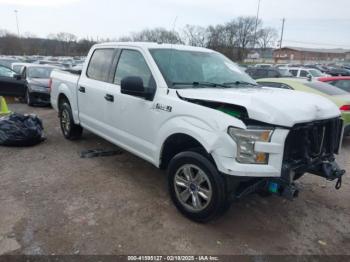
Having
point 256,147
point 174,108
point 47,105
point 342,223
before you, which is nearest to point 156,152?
point 174,108

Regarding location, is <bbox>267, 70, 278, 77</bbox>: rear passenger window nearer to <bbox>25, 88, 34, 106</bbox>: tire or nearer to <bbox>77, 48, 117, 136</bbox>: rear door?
<bbox>25, 88, 34, 106</bbox>: tire

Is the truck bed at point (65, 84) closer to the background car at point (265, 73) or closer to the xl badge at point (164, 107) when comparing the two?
the xl badge at point (164, 107)

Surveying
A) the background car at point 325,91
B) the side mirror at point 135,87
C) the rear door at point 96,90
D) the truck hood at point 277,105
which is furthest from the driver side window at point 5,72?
the truck hood at point 277,105

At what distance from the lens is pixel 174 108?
11.6 ft

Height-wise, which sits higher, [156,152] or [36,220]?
[156,152]

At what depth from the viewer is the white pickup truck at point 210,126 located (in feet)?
9.68

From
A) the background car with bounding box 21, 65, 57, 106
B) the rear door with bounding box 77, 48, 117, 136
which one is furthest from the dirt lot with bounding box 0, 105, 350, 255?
the background car with bounding box 21, 65, 57, 106

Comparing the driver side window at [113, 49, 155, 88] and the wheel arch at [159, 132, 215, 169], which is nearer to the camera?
the wheel arch at [159, 132, 215, 169]

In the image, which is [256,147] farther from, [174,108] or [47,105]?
[47,105]

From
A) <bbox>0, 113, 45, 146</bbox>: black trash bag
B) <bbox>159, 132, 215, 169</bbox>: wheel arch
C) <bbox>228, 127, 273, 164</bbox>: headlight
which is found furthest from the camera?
<bbox>0, 113, 45, 146</bbox>: black trash bag

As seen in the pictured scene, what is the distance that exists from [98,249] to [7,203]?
157 cm

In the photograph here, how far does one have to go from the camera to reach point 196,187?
341 centimetres

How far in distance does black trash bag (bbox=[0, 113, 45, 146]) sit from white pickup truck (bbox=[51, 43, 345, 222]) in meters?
2.08

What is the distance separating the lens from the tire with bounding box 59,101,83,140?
632 cm
